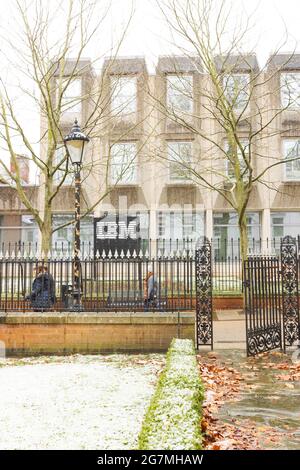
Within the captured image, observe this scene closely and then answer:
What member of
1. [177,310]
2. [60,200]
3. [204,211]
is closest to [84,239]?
[60,200]

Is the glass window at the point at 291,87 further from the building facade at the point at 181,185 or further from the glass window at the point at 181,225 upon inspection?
the glass window at the point at 181,225

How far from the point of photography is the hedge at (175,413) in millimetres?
3707

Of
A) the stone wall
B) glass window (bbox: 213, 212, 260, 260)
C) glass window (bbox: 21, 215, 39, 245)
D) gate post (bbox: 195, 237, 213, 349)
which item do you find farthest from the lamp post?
glass window (bbox: 21, 215, 39, 245)

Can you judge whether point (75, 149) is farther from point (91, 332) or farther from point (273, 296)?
point (273, 296)

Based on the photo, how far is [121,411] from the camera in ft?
19.2

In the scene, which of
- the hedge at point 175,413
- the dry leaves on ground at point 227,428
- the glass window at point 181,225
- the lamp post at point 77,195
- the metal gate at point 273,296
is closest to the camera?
the hedge at point 175,413

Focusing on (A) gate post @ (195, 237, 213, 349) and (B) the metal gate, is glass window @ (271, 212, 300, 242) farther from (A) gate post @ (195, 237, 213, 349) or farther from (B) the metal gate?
(A) gate post @ (195, 237, 213, 349)

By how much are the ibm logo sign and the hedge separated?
1771 centimetres

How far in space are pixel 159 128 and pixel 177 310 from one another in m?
16.7

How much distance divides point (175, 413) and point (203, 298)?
640 cm

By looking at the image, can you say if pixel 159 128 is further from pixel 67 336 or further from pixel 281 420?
pixel 281 420

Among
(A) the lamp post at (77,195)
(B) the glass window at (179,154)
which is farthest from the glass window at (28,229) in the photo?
(A) the lamp post at (77,195)

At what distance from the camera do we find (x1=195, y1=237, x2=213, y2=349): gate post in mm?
10727

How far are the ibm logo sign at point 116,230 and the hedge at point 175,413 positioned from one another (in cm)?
1771
